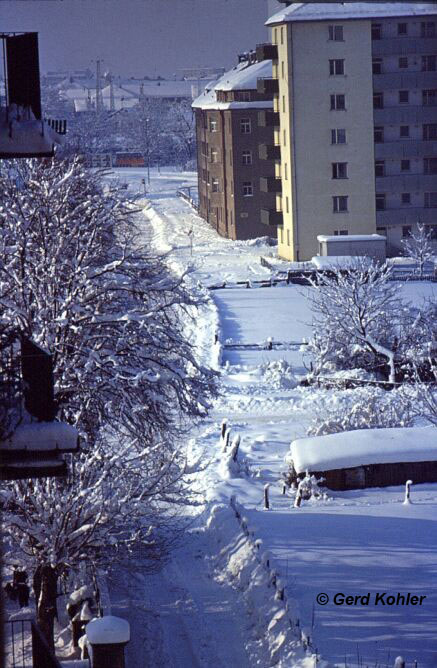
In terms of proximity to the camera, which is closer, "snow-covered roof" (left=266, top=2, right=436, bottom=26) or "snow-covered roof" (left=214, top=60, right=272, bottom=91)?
"snow-covered roof" (left=266, top=2, right=436, bottom=26)

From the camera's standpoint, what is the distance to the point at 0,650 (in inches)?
75.9

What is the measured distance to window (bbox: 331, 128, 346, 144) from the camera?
31750 mm

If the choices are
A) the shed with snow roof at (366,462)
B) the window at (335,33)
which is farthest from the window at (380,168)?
the shed with snow roof at (366,462)

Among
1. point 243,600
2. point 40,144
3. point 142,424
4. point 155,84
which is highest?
point 155,84

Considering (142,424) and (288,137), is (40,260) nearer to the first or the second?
(142,424)

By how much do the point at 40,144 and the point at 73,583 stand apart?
441cm

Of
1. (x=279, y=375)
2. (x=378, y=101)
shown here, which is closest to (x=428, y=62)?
(x=378, y=101)

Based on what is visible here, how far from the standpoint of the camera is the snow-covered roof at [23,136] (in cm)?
424

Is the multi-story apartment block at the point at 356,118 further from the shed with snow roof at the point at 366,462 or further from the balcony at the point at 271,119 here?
the shed with snow roof at the point at 366,462

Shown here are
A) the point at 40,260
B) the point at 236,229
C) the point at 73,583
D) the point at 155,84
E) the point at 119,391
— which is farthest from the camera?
the point at 155,84

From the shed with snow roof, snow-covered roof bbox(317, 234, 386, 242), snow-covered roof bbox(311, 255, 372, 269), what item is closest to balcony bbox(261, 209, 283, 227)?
snow-covered roof bbox(317, 234, 386, 242)

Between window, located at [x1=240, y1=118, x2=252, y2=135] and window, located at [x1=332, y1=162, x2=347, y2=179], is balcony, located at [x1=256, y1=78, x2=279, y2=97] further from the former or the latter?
window, located at [x1=240, y1=118, x2=252, y2=135]

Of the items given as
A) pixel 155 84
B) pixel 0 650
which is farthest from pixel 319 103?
pixel 155 84

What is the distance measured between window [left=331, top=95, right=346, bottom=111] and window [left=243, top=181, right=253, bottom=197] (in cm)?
665
